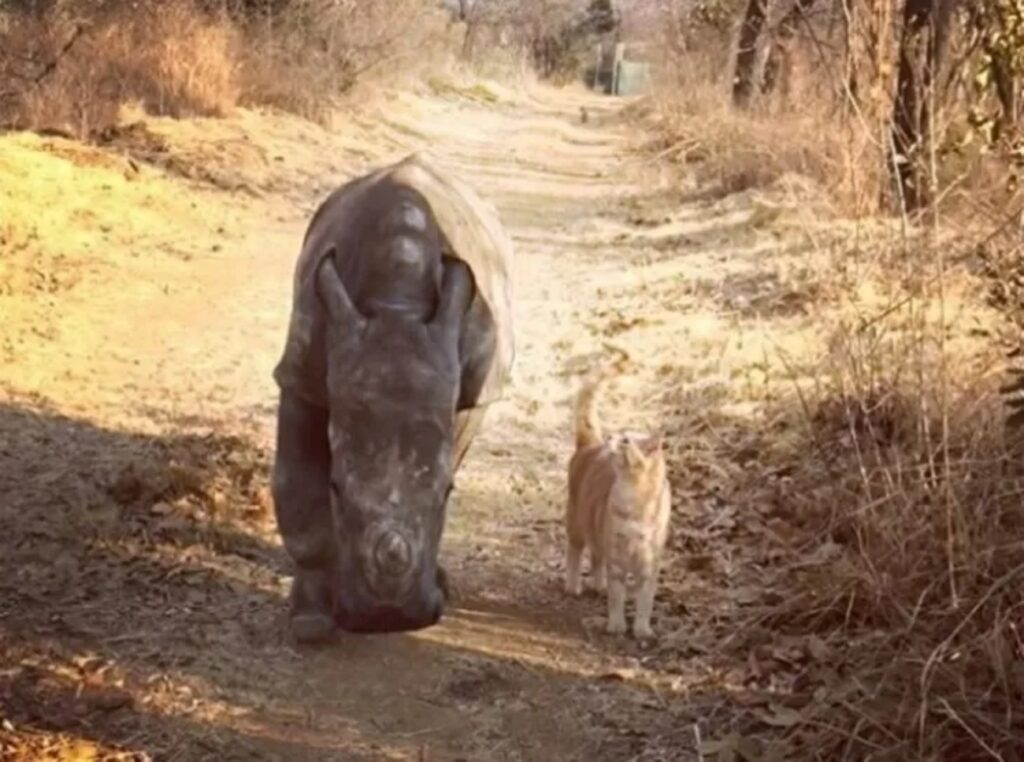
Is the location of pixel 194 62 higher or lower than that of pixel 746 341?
higher

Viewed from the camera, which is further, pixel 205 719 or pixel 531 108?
pixel 531 108

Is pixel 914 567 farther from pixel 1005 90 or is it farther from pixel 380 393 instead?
pixel 1005 90

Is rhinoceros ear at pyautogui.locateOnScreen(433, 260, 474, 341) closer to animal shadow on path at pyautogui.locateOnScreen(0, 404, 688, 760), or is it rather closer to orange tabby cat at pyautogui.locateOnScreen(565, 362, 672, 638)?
orange tabby cat at pyautogui.locateOnScreen(565, 362, 672, 638)

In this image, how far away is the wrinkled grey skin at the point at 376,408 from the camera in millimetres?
4336

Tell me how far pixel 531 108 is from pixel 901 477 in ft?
109

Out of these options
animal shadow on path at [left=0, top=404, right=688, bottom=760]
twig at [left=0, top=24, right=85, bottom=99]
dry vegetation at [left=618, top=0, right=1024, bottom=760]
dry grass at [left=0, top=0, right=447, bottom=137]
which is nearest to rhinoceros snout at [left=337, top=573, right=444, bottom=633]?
animal shadow on path at [left=0, top=404, right=688, bottom=760]

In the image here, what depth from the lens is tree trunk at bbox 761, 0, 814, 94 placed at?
18875 millimetres

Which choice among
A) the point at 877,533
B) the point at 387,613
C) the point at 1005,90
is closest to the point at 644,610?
the point at 877,533

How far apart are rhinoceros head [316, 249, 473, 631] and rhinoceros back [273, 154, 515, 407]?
0.37 metres

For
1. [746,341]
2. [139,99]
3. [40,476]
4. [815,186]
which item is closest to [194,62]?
[139,99]

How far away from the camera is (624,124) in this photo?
101 ft

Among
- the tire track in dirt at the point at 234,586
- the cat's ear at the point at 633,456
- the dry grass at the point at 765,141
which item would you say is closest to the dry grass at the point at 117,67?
the tire track in dirt at the point at 234,586

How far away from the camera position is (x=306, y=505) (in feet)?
16.8

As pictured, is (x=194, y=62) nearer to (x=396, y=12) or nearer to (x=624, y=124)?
(x=396, y=12)
